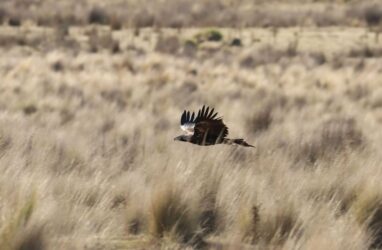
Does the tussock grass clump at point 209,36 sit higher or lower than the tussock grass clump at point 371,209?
higher

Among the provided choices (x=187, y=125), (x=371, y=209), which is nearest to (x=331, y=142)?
(x=371, y=209)

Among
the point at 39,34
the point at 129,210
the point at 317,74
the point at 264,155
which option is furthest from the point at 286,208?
the point at 39,34

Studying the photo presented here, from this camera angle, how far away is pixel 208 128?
4.54m

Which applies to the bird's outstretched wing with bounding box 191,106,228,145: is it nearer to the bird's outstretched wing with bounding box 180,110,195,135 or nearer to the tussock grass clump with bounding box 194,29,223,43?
the bird's outstretched wing with bounding box 180,110,195,135

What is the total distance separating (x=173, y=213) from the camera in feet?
17.2

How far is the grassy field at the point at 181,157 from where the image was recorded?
4969mm

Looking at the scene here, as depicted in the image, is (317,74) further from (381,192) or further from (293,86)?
(381,192)

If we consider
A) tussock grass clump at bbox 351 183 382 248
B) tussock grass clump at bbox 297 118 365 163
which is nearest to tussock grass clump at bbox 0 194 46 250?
tussock grass clump at bbox 351 183 382 248

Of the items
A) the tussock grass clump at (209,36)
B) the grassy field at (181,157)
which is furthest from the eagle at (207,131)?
the tussock grass clump at (209,36)

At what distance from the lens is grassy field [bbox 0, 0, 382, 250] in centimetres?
497

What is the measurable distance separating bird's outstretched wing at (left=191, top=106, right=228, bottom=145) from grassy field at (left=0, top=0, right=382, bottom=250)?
2.02ft

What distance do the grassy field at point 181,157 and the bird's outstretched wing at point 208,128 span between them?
2.02ft

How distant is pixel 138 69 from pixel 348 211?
42.8ft

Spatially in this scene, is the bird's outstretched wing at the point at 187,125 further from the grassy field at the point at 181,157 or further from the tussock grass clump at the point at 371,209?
the tussock grass clump at the point at 371,209
